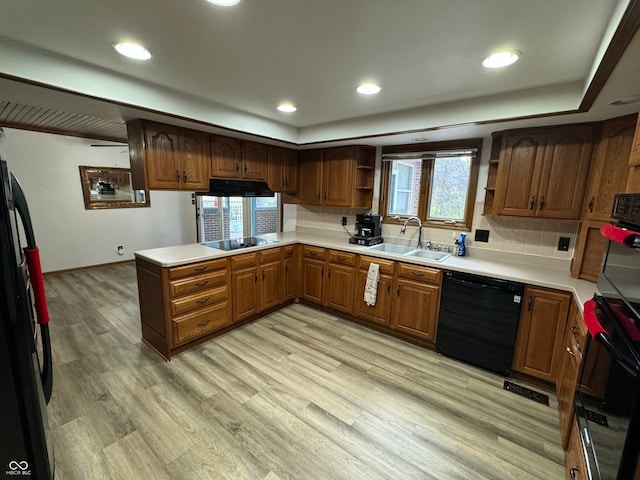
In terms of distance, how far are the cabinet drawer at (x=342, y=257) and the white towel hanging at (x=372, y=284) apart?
0.25 meters

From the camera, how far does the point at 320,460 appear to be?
1.67 meters

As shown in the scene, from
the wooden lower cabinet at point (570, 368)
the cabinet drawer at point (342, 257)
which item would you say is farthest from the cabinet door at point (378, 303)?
the wooden lower cabinet at point (570, 368)

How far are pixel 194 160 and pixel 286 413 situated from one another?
2.46 m

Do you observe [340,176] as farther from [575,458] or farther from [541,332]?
[575,458]

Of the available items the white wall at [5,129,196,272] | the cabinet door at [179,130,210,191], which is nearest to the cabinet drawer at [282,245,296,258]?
the cabinet door at [179,130,210,191]

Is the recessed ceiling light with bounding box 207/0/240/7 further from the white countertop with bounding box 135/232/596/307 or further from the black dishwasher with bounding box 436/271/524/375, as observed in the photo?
the black dishwasher with bounding box 436/271/524/375

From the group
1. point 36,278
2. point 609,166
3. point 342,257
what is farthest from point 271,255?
point 609,166

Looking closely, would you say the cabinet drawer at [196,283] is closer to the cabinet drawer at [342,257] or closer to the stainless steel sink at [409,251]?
the cabinet drawer at [342,257]

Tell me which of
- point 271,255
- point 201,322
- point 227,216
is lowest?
point 201,322

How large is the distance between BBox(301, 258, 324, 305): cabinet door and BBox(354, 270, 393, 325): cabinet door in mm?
530

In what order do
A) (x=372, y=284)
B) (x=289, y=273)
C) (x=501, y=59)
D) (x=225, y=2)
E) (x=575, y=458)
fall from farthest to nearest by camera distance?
1. (x=289, y=273)
2. (x=372, y=284)
3. (x=501, y=59)
4. (x=575, y=458)
5. (x=225, y=2)

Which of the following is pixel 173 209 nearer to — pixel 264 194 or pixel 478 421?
pixel 264 194

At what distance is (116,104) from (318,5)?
171 cm

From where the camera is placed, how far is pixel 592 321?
4.06 ft
